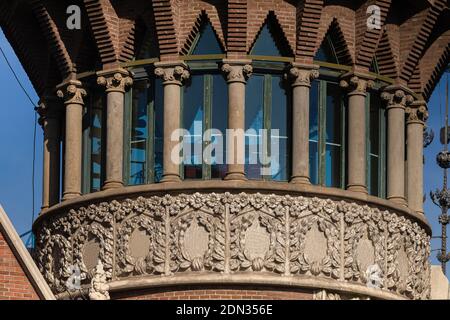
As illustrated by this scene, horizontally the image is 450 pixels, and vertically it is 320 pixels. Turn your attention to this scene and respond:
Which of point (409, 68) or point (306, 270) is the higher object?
point (409, 68)

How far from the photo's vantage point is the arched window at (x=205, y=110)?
5503 centimetres

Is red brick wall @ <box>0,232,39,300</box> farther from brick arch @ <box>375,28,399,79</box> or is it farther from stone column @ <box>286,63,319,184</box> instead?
brick arch @ <box>375,28,399,79</box>

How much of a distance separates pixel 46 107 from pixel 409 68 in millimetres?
7004

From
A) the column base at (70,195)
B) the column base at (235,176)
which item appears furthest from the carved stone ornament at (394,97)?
the column base at (70,195)

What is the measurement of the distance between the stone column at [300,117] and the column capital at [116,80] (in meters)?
3.01

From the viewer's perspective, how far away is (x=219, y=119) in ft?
181

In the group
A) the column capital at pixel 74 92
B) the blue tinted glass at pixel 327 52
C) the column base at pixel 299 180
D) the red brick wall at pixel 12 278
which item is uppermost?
the blue tinted glass at pixel 327 52

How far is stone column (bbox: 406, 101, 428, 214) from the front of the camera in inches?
2250

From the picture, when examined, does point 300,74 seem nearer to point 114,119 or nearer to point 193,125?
point 193,125

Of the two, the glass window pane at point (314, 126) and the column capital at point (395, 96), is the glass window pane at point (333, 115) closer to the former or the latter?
the glass window pane at point (314, 126)

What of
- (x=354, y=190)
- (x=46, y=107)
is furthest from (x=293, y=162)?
(x=46, y=107)

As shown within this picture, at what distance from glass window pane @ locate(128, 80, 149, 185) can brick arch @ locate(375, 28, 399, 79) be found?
451cm

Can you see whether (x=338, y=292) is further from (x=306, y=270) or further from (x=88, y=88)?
(x=88, y=88)

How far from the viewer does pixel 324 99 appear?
55781 millimetres
